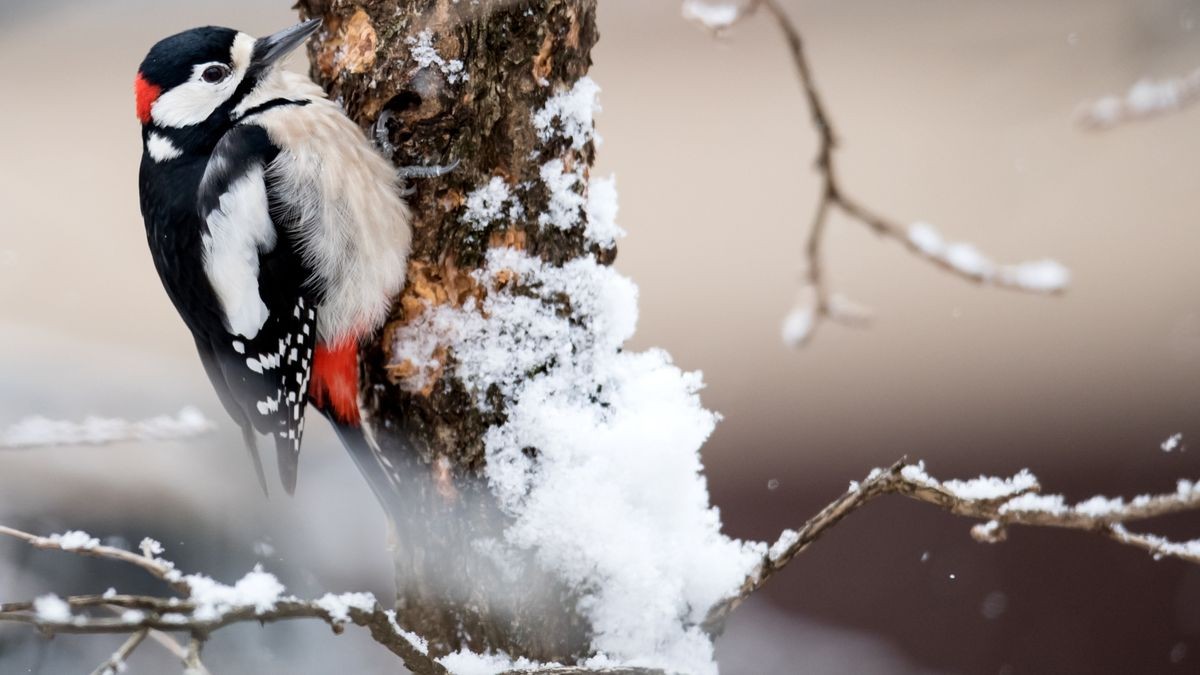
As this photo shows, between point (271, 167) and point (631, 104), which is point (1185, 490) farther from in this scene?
point (631, 104)

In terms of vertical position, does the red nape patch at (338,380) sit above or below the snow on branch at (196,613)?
above

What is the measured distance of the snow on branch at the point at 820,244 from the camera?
0.96 meters

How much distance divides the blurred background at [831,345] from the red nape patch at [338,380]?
0.54 metres

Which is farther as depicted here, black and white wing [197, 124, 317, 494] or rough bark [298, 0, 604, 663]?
black and white wing [197, 124, 317, 494]

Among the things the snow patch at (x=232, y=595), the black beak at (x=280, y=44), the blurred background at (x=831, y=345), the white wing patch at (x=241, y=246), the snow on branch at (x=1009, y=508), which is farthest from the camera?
the blurred background at (x=831, y=345)

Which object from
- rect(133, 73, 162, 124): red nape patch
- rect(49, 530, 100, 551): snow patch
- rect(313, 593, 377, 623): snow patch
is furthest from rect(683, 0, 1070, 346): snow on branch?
rect(133, 73, 162, 124): red nape patch

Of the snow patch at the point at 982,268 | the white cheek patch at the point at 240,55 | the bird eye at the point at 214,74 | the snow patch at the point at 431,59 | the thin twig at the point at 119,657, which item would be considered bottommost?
the thin twig at the point at 119,657

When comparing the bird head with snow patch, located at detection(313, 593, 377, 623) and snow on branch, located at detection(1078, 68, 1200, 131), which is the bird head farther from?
snow on branch, located at detection(1078, 68, 1200, 131)

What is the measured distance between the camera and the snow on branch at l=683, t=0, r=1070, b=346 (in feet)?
3.17

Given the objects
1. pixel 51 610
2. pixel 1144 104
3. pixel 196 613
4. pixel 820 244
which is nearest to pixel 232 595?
pixel 196 613

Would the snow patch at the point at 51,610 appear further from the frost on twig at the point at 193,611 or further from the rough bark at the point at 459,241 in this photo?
the rough bark at the point at 459,241

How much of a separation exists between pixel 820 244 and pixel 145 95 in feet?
4.45

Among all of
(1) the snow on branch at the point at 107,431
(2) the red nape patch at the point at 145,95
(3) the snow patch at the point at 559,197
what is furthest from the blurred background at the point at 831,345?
(3) the snow patch at the point at 559,197

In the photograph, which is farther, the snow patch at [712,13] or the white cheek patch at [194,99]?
the white cheek patch at [194,99]
